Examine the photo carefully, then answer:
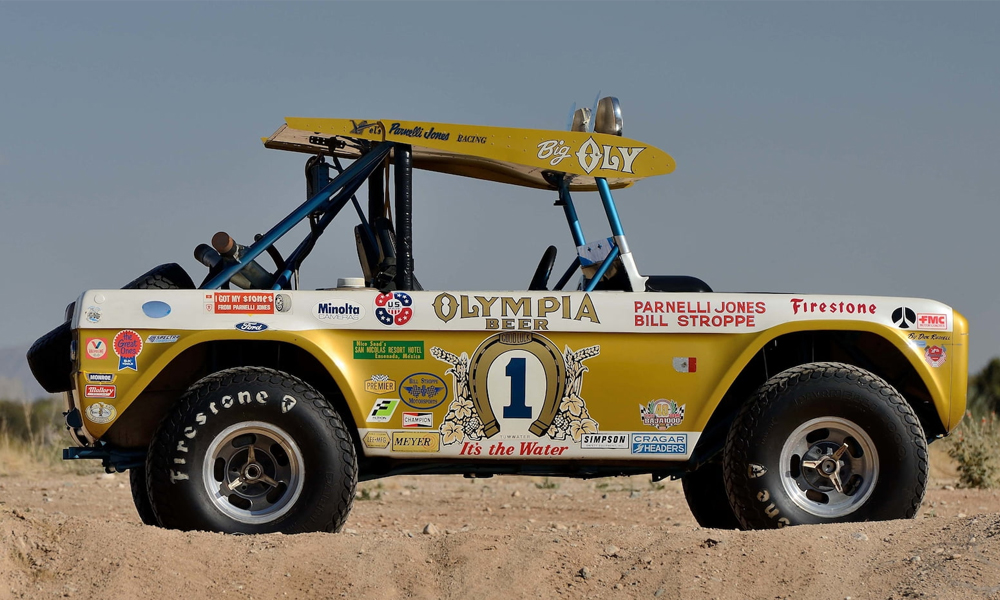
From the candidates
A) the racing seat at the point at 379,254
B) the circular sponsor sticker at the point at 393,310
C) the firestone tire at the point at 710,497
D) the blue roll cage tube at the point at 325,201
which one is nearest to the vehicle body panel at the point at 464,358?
the circular sponsor sticker at the point at 393,310

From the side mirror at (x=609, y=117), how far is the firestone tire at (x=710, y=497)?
2280 millimetres

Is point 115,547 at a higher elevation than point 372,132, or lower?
lower

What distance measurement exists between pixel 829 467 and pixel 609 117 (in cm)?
239

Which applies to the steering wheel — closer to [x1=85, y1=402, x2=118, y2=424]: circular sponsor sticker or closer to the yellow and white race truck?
the yellow and white race truck

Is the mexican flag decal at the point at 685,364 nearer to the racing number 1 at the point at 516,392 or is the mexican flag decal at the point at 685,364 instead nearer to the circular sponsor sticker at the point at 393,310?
the racing number 1 at the point at 516,392

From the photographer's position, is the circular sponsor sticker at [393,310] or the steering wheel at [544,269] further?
the steering wheel at [544,269]

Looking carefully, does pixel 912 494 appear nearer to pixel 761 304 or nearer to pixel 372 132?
pixel 761 304

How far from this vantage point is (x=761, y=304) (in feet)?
21.8

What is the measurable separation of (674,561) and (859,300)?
1.97 metres

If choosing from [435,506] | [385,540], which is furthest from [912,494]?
[435,506]

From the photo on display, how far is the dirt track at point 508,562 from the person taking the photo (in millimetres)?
5434

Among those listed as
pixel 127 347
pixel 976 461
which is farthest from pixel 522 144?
pixel 976 461

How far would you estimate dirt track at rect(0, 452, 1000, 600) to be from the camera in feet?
17.8

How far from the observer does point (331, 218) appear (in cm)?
723
